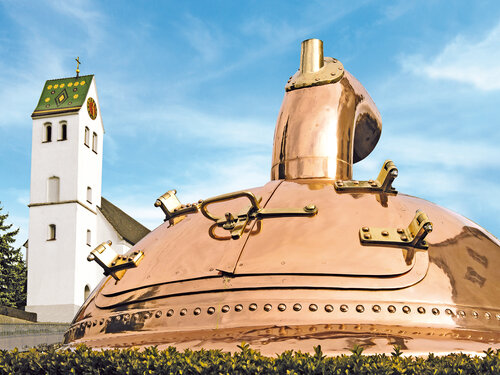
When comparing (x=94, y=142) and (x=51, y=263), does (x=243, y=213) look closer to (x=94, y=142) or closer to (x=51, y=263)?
(x=51, y=263)

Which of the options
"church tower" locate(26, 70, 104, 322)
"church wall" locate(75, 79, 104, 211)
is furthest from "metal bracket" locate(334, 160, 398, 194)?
"church wall" locate(75, 79, 104, 211)

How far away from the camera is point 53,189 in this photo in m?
53.0

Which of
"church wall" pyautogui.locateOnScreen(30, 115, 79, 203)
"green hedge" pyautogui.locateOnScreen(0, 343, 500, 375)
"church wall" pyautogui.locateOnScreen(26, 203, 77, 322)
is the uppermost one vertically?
"church wall" pyautogui.locateOnScreen(30, 115, 79, 203)

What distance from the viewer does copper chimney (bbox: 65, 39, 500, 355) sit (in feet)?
14.2

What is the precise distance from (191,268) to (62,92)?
51899 millimetres

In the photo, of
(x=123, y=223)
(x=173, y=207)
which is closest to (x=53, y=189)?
(x=123, y=223)

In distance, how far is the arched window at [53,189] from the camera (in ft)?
173

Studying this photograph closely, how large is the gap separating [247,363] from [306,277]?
3.53 feet

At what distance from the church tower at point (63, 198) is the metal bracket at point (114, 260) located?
4542cm

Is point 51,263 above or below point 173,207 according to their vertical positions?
above

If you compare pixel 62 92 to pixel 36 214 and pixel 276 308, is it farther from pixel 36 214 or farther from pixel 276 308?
pixel 276 308

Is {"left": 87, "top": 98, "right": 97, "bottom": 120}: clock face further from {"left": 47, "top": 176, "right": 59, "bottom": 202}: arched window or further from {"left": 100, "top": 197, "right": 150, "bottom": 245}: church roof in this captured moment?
{"left": 100, "top": 197, "right": 150, "bottom": 245}: church roof

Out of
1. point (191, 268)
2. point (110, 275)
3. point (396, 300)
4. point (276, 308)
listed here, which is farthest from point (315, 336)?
point (110, 275)

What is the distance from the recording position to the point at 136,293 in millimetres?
5074
